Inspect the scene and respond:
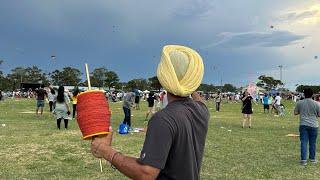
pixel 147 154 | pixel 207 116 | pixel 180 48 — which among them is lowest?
pixel 147 154

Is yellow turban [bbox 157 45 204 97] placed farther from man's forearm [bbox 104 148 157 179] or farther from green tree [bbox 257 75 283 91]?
green tree [bbox 257 75 283 91]

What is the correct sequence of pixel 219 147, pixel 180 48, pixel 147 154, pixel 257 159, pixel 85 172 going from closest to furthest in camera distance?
pixel 147 154, pixel 180 48, pixel 85 172, pixel 257 159, pixel 219 147

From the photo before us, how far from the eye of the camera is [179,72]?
2852mm

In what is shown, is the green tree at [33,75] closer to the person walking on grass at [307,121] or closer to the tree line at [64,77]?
the tree line at [64,77]

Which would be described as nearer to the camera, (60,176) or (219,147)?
(60,176)

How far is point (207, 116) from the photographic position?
3.21 meters

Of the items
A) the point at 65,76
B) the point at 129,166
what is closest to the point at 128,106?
the point at 129,166

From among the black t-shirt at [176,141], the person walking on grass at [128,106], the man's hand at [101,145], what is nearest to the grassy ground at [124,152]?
the person walking on grass at [128,106]

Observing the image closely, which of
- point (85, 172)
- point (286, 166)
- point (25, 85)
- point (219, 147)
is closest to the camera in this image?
point (85, 172)

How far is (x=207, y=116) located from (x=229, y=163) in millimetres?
8868

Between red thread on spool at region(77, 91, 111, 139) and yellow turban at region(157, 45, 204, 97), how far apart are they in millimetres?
384

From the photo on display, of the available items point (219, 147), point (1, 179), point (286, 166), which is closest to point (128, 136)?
point (219, 147)

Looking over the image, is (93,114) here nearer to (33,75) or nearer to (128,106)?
(128,106)

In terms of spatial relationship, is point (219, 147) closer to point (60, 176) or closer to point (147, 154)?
point (60, 176)
